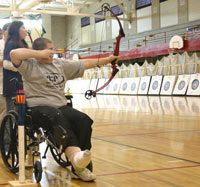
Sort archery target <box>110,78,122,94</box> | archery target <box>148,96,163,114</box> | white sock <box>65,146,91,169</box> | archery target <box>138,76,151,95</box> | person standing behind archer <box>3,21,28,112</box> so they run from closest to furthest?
white sock <box>65,146,91,169</box>, person standing behind archer <box>3,21,28,112</box>, archery target <box>148,96,163,114</box>, archery target <box>138,76,151,95</box>, archery target <box>110,78,122,94</box>

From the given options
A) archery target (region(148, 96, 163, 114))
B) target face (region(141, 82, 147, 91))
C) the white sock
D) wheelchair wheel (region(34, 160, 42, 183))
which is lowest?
archery target (region(148, 96, 163, 114))

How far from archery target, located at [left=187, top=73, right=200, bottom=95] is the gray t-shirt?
12631mm

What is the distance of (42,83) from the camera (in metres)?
2.74

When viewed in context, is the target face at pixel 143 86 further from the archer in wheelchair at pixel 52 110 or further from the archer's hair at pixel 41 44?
the archer's hair at pixel 41 44

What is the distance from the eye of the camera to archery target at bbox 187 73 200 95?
14919 mm

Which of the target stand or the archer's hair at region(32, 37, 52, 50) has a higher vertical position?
the archer's hair at region(32, 37, 52, 50)

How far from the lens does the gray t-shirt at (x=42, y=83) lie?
8.91ft

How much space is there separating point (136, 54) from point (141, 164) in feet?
60.3

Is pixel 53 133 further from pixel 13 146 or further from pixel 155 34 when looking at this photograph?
pixel 155 34

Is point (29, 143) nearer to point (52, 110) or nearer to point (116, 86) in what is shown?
point (52, 110)

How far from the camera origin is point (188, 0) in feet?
67.2

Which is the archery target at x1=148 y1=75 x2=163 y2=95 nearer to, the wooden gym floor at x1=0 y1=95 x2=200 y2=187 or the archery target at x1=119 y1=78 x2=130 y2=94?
the archery target at x1=119 y1=78 x2=130 y2=94

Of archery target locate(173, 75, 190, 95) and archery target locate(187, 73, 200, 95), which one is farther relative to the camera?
archery target locate(173, 75, 190, 95)

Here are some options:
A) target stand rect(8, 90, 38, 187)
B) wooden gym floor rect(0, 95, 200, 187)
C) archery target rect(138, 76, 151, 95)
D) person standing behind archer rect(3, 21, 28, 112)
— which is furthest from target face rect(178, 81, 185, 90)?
target stand rect(8, 90, 38, 187)
